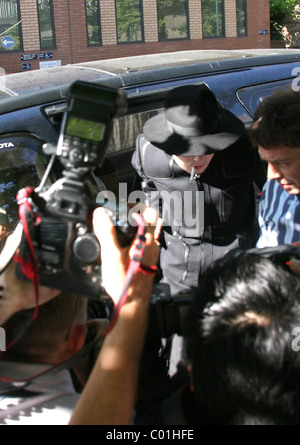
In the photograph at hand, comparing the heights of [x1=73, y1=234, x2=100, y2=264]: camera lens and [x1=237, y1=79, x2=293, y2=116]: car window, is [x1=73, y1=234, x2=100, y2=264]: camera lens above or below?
below

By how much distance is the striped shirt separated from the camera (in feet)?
6.39

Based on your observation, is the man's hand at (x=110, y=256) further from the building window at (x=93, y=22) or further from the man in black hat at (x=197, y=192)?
the building window at (x=93, y=22)

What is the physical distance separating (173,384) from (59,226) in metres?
0.72

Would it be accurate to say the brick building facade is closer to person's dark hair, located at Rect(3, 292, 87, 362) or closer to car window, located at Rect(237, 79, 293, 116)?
car window, located at Rect(237, 79, 293, 116)

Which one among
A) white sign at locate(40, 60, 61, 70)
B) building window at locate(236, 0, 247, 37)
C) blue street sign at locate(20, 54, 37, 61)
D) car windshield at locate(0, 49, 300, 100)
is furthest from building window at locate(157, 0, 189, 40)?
car windshield at locate(0, 49, 300, 100)

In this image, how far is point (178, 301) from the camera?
4.56 feet

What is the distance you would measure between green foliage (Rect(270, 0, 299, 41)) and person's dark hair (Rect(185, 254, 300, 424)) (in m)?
17.7

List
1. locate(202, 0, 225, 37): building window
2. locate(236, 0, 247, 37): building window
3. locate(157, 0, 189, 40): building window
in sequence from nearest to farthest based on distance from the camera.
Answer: locate(157, 0, 189, 40): building window < locate(202, 0, 225, 37): building window < locate(236, 0, 247, 37): building window

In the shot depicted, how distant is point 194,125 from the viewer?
83.0 inches

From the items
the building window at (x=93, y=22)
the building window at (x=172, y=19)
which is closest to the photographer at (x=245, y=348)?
the building window at (x=93, y=22)

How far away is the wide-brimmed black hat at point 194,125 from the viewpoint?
6.91 feet

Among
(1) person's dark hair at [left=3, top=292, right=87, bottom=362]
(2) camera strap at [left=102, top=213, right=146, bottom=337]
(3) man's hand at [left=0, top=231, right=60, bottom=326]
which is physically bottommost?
(1) person's dark hair at [left=3, top=292, right=87, bottom=362]

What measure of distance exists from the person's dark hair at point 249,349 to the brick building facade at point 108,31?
11056mm

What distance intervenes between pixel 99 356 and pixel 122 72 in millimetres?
1996
